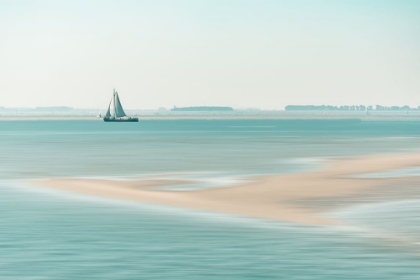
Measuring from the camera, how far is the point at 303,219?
24.5m

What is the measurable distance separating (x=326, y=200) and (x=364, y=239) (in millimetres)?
8432

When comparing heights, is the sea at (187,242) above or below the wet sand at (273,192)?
above

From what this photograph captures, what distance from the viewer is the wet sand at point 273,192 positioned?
87.7 feet

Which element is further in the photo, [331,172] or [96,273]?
[331,172]

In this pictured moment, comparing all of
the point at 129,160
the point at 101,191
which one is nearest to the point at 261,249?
the point at 101,191

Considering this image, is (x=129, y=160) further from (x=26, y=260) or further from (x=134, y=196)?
(x=26, y=260)

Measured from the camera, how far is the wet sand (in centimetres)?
2673

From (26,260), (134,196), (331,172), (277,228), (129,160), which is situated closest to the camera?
(26,260)

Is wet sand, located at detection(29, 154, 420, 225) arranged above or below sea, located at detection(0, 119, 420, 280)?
below

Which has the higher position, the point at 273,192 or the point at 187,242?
the point at 187,242

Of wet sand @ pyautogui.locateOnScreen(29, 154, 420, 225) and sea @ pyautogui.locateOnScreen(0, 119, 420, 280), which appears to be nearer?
A: sea @ pyautogui.locateOnScreen(0, 119, 420, 280)

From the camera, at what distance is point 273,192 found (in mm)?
32531

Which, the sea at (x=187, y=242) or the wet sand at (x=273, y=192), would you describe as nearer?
the sea at (x=187, y=242)

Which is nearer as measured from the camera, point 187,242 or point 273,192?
point 187,242
